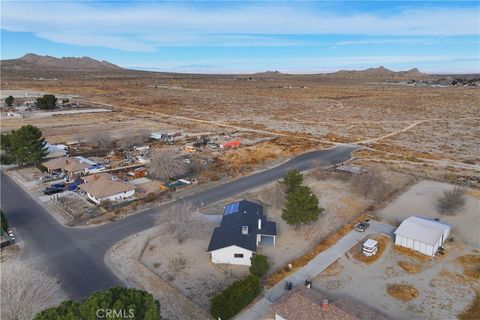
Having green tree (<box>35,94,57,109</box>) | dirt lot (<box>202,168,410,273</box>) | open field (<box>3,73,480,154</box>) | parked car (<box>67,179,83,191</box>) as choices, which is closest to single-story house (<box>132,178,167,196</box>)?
parked car (<box>67,179,83,191</box>)

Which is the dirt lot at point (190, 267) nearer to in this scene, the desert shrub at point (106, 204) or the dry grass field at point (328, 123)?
the desert shrub at point (106, 204)

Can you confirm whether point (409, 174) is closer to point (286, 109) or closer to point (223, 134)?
point (223, 134)

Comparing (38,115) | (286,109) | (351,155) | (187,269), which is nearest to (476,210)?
(351,155)

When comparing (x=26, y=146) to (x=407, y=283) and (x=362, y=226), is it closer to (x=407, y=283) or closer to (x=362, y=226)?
(x=362, y=226)

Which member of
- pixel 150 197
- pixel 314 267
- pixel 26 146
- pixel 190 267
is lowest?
pixel 314 267

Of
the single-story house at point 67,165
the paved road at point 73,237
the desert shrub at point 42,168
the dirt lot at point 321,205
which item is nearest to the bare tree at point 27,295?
the paved road at point 73,237

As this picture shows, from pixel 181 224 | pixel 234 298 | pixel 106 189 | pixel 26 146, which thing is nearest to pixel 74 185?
pixel 106 189

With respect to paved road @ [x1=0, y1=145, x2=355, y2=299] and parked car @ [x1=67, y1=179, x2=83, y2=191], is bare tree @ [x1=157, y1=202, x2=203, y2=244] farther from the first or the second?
parked car @ [x1=67, y1=179, x2=83, y2=191]
